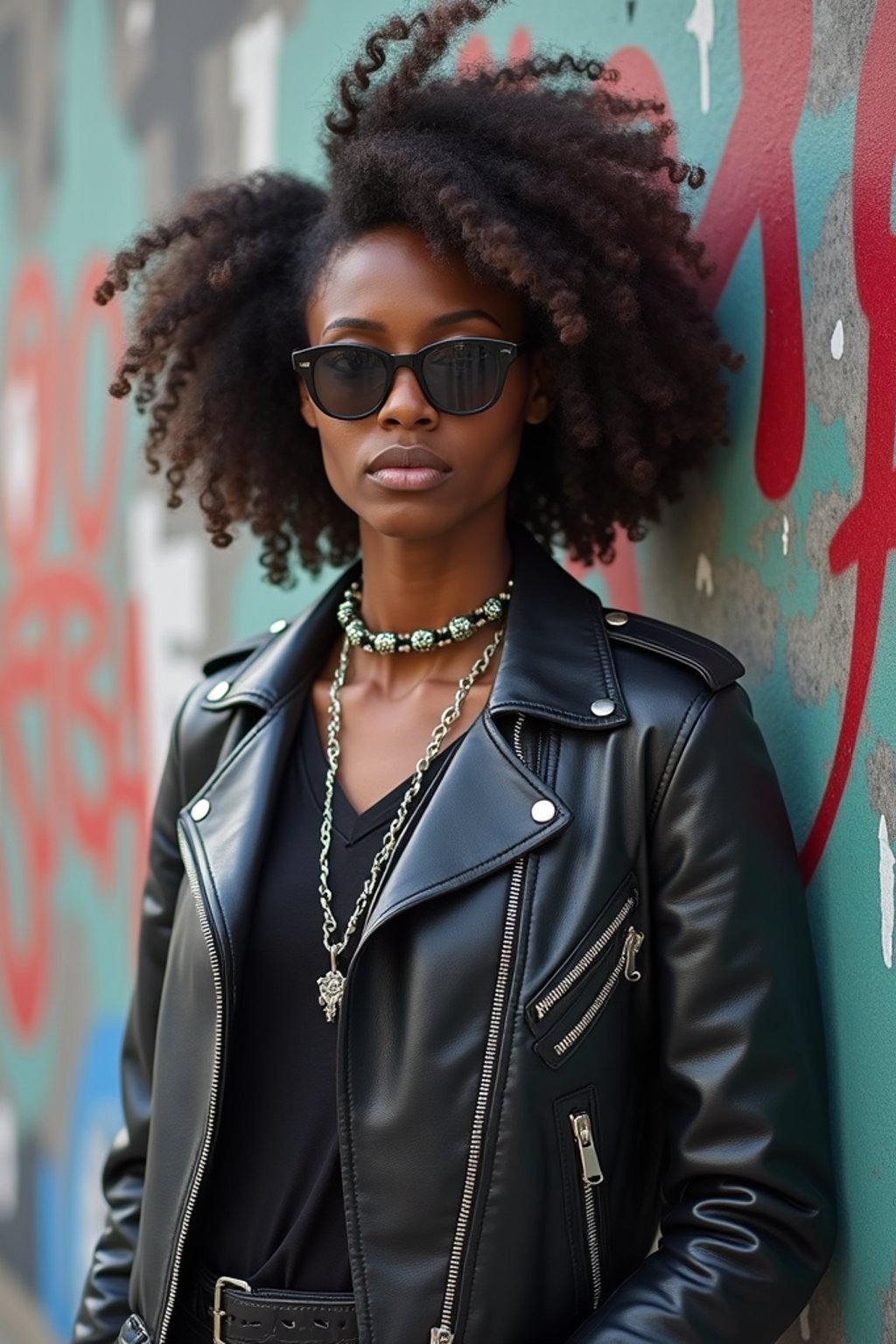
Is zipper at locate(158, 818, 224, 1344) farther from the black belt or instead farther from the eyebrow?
the eyebrow

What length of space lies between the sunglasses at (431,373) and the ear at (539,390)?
0.13 meters

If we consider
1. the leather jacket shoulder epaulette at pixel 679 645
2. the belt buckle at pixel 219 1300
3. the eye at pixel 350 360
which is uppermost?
the eye at pixel 350 360

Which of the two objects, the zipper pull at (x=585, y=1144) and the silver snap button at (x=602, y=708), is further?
the silver snap button at (x=602, y=708)

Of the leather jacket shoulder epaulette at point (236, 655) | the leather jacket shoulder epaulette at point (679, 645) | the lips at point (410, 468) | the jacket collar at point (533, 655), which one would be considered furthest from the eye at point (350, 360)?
the leather jacket shoulder epaulette at point (236, 655)

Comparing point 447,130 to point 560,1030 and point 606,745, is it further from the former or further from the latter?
point 560,1030

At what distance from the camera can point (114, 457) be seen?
4605mm

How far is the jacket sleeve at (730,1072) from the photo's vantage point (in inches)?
74.1

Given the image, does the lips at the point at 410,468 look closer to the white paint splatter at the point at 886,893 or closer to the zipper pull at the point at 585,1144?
the white paint splatter at the point at 886,893

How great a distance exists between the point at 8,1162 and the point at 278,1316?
341 centimetres

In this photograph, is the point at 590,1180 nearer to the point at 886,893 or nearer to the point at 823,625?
the point at 886,893

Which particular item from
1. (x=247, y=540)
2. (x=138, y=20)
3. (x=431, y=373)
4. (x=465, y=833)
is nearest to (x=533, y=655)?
(x=465, y=833)

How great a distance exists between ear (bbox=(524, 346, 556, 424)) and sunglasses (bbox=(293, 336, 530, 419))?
13cm

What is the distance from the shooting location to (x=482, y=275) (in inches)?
84.2

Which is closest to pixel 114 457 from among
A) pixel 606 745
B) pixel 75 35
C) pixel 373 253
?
pixel 75 35
